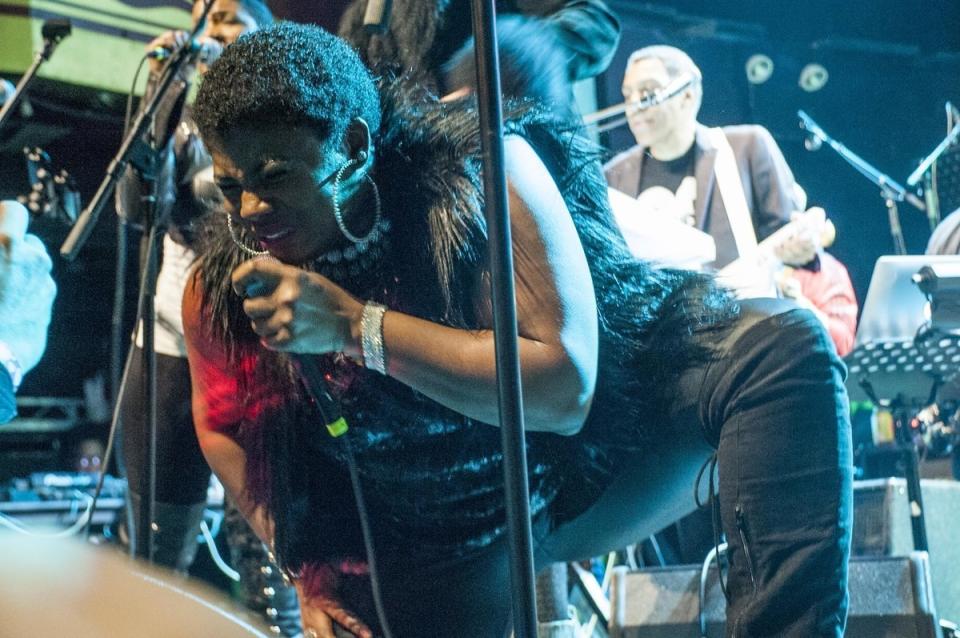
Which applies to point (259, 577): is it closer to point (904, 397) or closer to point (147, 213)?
point (147, 213)

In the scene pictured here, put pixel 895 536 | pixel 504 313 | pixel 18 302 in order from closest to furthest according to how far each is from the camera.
Result: pixel 504 313 < pixel 18 302 < pixel 895 536

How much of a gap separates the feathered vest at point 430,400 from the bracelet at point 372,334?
0.48ft

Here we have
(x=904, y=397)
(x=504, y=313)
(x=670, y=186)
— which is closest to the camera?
(x=504, y=313)

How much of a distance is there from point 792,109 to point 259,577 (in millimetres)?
6020

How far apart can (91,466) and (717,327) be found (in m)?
5.43

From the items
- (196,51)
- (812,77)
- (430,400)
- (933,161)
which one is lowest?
(430,400)

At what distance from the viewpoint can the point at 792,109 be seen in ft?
25.4

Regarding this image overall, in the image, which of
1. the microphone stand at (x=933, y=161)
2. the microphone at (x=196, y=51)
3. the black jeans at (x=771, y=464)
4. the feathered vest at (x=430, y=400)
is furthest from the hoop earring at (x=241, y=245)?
the microphone stand at (x=933, y=161)

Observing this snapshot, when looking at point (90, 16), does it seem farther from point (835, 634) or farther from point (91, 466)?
point (835, 634)

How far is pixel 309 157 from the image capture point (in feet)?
5.11

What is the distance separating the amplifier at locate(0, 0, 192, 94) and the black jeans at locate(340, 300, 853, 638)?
18.3ft

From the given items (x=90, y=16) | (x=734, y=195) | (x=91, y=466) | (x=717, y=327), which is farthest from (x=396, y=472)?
(x=90, y=16)

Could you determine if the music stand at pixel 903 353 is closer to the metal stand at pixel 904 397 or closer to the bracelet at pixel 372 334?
the metal stand at pixel 904 397

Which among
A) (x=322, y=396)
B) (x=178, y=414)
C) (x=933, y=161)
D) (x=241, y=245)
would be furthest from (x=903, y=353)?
(x=933, y=161)
